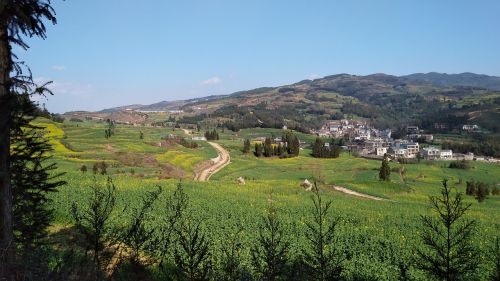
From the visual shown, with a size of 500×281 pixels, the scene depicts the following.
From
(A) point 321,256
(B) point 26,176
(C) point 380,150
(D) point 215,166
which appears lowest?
(C) point 380,150

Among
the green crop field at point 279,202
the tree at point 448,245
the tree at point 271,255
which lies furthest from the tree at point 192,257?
the green crop field at point 279,202

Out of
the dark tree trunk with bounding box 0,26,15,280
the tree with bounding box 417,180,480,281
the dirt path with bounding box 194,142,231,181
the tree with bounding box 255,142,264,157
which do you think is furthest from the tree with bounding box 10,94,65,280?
the tree with bounding box 255,142,264,157

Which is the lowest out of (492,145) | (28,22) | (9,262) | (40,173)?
(492,145)

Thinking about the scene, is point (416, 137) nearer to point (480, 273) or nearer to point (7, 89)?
point (480, 273)

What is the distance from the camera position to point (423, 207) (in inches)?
1437

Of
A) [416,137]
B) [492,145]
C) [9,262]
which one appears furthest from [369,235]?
[416,137]

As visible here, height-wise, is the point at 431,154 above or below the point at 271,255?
below

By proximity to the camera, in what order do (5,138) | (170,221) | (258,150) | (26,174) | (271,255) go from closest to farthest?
(170,221), (271,255), (5,138), (26,174), (258,150)

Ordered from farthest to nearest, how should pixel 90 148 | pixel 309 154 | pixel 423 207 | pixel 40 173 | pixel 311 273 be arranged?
pixel 309 154 < pixel 90 148 < pixel 423 207 < pixel 40 173 < pixel 311 273

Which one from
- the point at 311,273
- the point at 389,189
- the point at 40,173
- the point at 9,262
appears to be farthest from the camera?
the point at 389,189

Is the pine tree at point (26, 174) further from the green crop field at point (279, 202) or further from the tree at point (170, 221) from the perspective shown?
the green crop field at point (279, 202)

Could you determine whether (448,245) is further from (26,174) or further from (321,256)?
(26,174)

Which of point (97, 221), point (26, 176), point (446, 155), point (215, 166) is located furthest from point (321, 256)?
point (446, 155)

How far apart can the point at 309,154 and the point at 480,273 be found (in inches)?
3686
